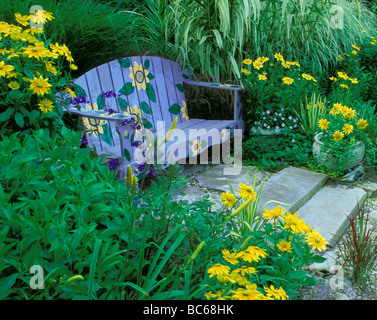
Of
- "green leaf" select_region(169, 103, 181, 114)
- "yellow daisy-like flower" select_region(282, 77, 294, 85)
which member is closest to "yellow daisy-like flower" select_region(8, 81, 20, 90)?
"green leaf" select_region(169, 103, 181, 114)

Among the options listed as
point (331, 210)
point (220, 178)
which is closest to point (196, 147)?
point (220, 178)

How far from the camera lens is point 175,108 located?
11.9 ft

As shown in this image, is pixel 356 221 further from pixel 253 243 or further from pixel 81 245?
pixel 81 245

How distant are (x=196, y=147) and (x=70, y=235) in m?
2.01

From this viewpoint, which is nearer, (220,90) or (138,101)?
(138,101)

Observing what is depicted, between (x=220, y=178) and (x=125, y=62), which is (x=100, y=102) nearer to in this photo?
(x=125, y=62)

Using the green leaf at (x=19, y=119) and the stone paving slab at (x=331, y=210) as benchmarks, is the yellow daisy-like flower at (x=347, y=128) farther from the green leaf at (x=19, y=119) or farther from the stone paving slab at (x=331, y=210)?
the green leaf at (x=19, y=119)

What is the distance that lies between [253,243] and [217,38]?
2.38 meters

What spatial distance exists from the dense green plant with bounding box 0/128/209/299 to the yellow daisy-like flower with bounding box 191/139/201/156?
1.36 m

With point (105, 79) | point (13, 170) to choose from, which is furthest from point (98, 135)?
point (13, 170)

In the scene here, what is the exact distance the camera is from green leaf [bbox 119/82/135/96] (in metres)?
3.19

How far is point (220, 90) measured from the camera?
3.90 meters

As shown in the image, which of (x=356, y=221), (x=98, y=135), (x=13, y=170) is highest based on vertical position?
(x=13, y=170)

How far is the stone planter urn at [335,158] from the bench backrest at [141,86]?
123cm
